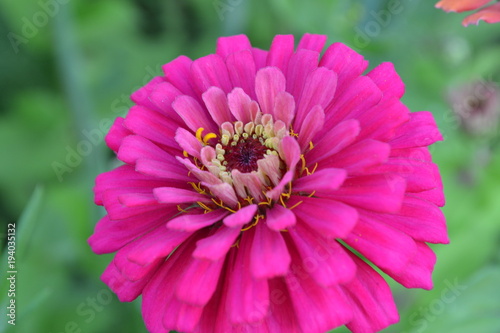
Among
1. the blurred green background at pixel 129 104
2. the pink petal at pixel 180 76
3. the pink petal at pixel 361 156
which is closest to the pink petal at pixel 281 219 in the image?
the pink petal at pixel 361 156

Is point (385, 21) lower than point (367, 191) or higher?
higher

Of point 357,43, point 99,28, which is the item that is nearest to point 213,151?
point 357,43

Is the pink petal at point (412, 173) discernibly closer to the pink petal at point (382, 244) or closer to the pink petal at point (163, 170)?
the pink petal at point (382, 244)

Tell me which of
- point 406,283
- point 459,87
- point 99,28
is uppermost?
point 99,28

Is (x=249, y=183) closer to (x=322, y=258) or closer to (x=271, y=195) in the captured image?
(x=271, y=195)

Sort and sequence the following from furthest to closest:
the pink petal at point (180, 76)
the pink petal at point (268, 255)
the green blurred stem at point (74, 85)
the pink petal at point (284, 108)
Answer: the green blurred stem at point (74, 85)
the pink petal at point (180, 76)
the pink petal at point (284, 108)
the pink petal at point (268, 255)

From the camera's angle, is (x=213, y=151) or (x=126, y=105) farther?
(x=126, y=105)

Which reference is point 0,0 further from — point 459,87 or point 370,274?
point 370,274
